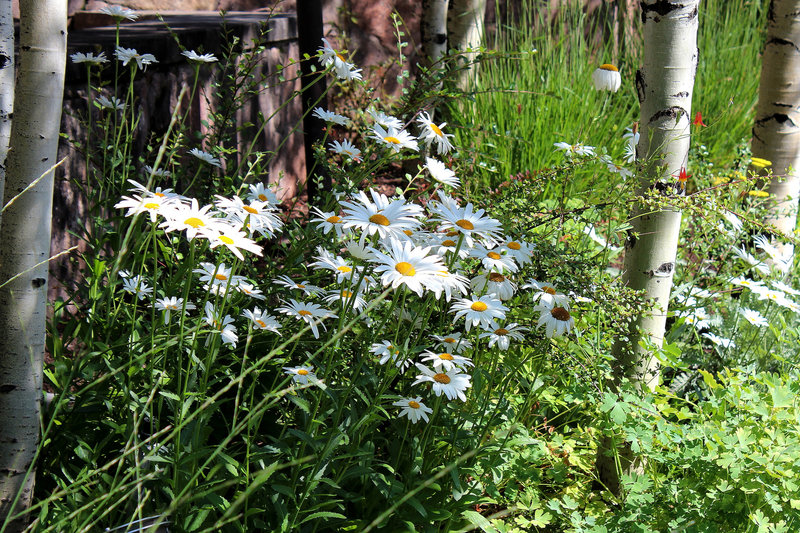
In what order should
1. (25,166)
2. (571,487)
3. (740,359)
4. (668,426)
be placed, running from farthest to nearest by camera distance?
(740,359) < (571,487) < (668,426) < (25,166)

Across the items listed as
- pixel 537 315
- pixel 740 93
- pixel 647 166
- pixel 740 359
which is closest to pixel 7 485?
pixel 537 315

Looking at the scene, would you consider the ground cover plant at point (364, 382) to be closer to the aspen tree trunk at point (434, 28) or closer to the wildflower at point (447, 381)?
the wildflower at point (447, 381)

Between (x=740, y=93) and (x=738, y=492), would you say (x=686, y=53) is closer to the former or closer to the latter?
(x=738, y=492)

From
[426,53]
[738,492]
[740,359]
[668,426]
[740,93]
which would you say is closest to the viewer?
[738,492]

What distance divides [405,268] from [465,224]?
0.82 feet

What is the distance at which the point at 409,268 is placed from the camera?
1367 millimetres

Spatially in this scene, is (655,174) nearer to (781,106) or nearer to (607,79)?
(607,79)

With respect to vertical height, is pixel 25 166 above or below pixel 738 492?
above

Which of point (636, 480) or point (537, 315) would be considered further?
point (537, 315)

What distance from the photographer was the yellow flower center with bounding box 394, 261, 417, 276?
135 centimetres

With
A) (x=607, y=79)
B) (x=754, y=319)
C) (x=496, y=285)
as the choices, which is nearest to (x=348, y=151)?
(x=496, y=285)

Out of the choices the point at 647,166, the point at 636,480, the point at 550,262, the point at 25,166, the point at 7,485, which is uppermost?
the point at 25,166

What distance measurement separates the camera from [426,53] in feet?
13.7

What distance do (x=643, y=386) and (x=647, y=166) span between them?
2.16ft
